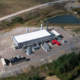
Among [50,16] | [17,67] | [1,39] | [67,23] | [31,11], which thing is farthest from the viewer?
[31,11]

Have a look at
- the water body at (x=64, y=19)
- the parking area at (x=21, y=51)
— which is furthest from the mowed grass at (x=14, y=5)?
the parking area at (x=21, y=51)

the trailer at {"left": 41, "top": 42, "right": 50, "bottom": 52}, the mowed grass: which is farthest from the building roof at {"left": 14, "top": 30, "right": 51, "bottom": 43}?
the mowed grass

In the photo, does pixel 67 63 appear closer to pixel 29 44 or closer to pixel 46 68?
pixel 46 68

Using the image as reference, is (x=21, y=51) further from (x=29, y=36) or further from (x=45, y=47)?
(x=45, y=47)

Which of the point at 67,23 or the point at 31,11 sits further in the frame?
the point at 31,11

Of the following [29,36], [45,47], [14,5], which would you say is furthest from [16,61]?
[14,5]

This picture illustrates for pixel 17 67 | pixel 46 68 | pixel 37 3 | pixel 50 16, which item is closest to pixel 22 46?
pixel 17 67

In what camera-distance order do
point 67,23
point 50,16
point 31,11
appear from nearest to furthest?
point 67,23, point 50,16, point 31,11

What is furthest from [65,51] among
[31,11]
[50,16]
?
[31,11]

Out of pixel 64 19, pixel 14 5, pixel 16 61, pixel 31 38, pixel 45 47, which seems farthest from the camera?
pixel 14 5
